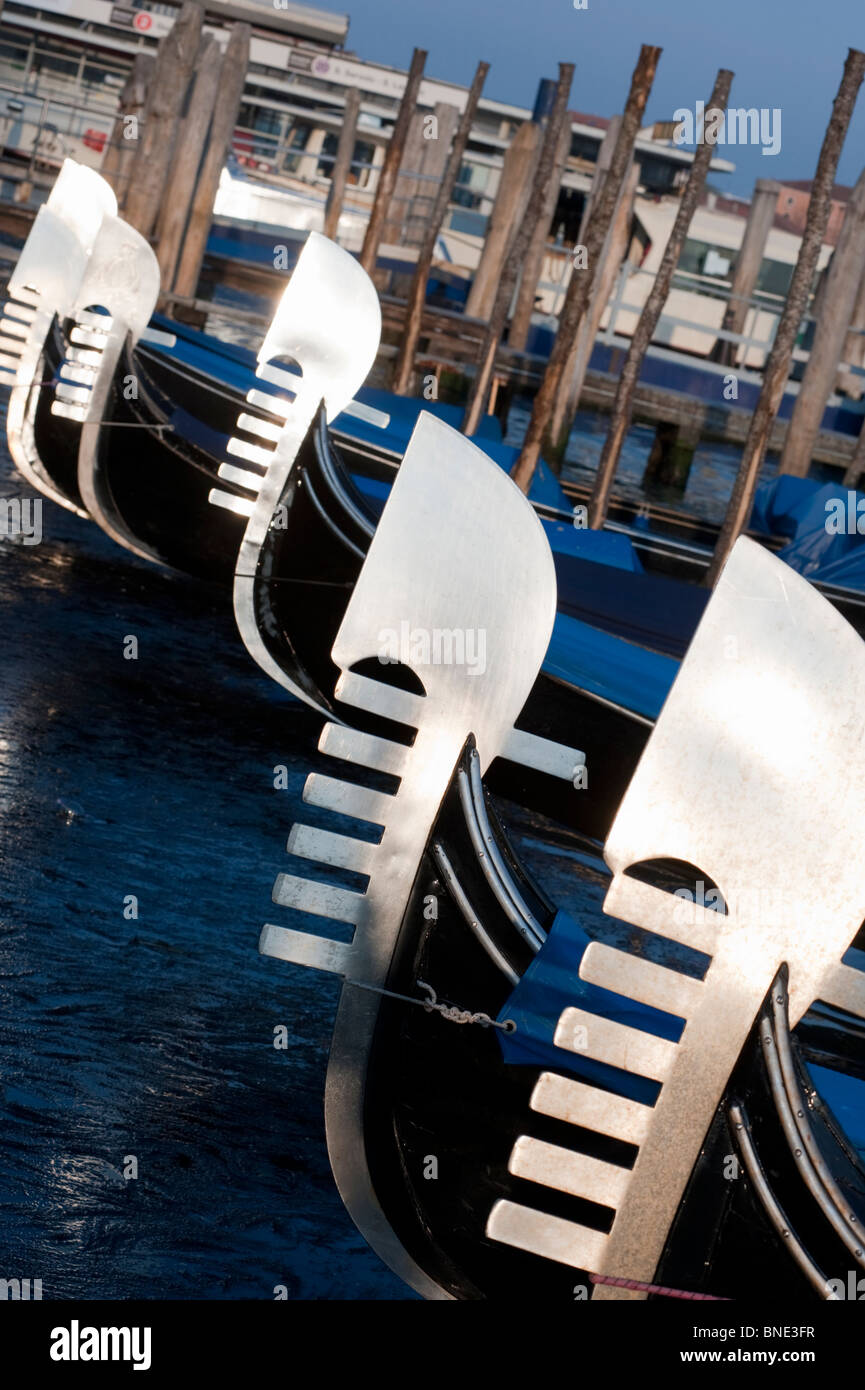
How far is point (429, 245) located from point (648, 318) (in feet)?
8.90

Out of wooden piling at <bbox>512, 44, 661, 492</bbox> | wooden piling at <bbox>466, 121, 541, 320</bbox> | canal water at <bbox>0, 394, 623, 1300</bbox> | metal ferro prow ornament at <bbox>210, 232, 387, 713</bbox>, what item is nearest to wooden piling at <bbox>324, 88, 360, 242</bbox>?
wooden piling at <bbox>466, 121, 541, 320</bbox>

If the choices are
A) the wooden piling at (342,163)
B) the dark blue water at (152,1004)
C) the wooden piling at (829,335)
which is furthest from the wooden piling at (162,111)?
the dark blue water at (152,1004)

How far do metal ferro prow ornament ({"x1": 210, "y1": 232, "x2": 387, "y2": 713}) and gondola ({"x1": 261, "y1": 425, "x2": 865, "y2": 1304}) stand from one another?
5.58 ft

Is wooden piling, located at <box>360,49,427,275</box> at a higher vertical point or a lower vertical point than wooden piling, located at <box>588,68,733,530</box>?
higher

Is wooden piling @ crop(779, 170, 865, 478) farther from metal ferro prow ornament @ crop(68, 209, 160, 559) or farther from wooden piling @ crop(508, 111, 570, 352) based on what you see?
metal ferro prow ornament @ crop(68, 209, 160, 559)

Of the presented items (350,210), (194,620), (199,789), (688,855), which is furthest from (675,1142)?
(350,210)

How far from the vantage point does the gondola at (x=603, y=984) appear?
4.03 feet

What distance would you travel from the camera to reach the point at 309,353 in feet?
Answer: 11.0

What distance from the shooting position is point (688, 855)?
1258 mm

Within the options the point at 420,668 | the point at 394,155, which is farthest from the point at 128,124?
the point at 420,668

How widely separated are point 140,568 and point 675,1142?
163 inches

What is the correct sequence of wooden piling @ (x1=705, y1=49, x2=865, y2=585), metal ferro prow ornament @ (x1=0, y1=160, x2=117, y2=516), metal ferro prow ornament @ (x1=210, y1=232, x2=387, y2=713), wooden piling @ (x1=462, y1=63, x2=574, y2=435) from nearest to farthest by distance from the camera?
metal ferro prow ornament @ (x1=210, y1=232, x2=387, y2=713), metal ferro prow ornament @ (x1=0, y1=160, x2=117, y2=516), wooden piling @ (x1=705, y1=49, x2=865, y2=585), wooden piling @ (x1=462, y1=63, x2=574, y2=435)

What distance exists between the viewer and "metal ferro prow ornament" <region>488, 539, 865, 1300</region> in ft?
3.97

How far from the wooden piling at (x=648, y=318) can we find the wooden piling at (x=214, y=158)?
3.78m
